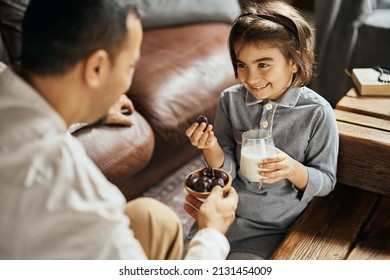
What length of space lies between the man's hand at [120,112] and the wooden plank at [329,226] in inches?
19.4

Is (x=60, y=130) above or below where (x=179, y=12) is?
above

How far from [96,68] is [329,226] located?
599mm

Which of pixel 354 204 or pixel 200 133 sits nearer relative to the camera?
pixel 200 133

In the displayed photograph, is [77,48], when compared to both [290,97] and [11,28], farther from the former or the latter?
[11,28]

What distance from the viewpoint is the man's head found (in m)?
0.71

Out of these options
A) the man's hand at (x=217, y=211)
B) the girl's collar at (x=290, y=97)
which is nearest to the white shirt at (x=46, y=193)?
the man's hand at (x=217, y=211)

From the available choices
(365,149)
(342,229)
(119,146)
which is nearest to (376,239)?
(342,229)

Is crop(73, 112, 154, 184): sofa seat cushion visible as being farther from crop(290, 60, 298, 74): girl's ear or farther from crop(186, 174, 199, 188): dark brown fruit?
crop(290, 60, 298, 74): girl's ear

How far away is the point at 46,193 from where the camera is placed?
0.68 metres

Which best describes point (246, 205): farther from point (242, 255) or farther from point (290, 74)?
point (290, 74)

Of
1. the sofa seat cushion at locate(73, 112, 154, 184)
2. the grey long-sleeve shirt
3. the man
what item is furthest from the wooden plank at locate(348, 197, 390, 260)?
the sofa seat cushion at locate(73, 112, 154, 184)

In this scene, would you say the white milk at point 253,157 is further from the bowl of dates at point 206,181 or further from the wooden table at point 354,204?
the wooden table at point 354,204

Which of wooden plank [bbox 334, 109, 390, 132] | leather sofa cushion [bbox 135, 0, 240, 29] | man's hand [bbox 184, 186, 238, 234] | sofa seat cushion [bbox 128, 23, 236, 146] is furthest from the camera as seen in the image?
leather sofa cushion [bbox 135, 0, 240, 29]
